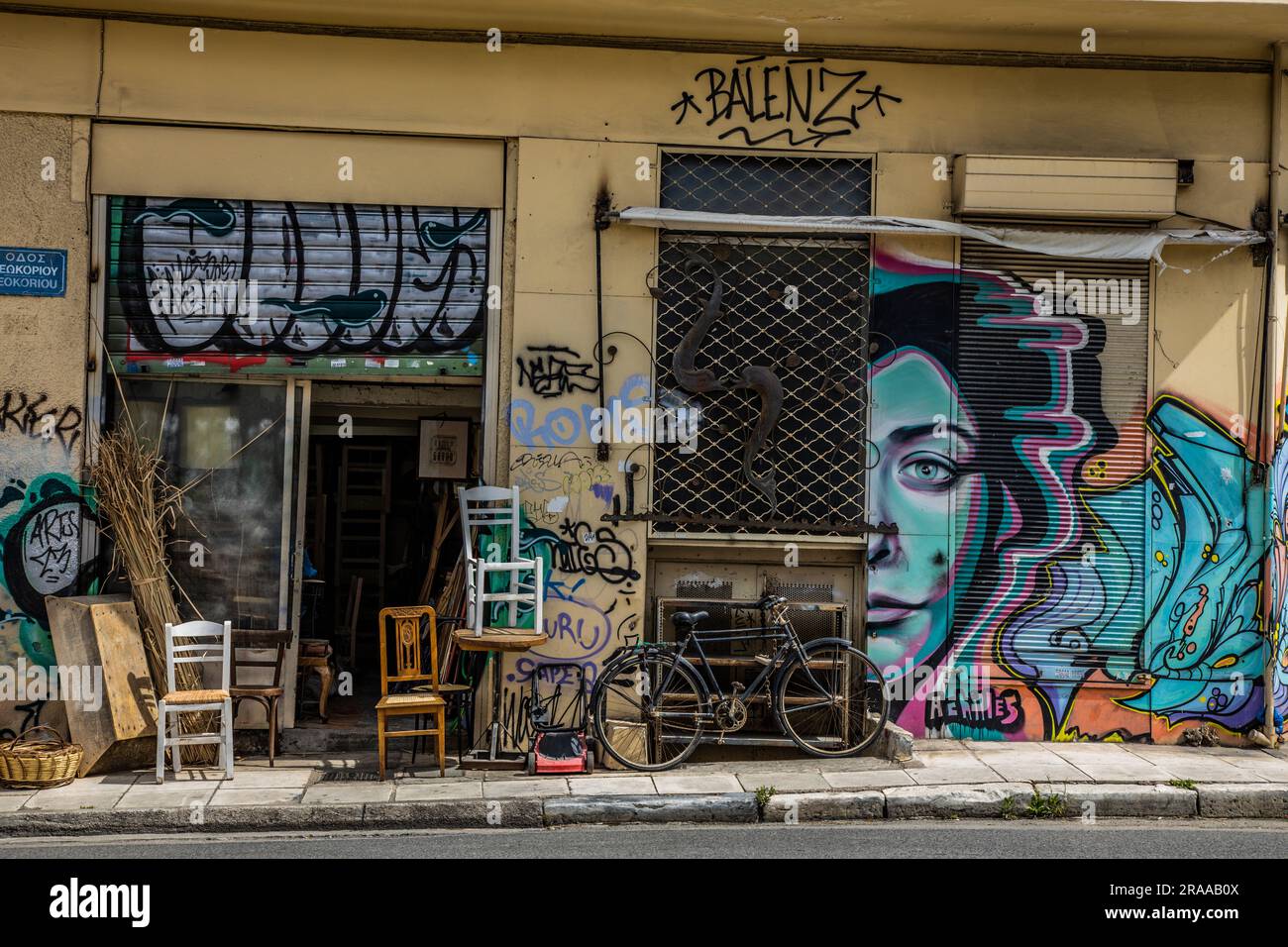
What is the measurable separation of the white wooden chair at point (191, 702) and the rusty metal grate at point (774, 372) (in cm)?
336

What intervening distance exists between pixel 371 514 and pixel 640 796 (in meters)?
6.27

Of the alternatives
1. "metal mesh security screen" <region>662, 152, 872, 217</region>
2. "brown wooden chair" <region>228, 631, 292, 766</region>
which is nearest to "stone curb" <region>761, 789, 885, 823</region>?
"brown wooden chair" <region>228, 631, 292, 766</region>

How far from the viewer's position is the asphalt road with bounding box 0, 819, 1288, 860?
7.27 metres

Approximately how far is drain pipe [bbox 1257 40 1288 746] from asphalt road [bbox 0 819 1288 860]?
1978 mm

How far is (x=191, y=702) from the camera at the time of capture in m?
Answer: 8.70

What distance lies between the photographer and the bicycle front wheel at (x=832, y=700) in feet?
31.3

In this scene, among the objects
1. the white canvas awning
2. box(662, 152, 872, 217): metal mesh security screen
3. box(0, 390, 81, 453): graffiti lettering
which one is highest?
box(662, 152, 872, 217): metal mesh security screen

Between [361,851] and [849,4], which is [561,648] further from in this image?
[849,4]

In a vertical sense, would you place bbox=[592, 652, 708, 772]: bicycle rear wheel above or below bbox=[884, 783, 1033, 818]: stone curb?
above

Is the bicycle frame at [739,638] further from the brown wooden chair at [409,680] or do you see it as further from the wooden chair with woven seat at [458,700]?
the brown wooden chair at [409,680]

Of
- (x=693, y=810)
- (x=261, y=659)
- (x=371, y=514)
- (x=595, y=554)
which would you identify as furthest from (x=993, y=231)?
(x=371, y=514)

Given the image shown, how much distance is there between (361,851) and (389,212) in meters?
4.86

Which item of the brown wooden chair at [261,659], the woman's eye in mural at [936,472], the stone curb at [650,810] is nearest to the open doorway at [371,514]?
the brown wooden chair at [261,659]

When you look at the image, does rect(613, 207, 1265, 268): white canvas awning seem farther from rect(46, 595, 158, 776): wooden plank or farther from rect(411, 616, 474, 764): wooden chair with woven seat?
rect(46, 595, 158, 776): wooden plank
